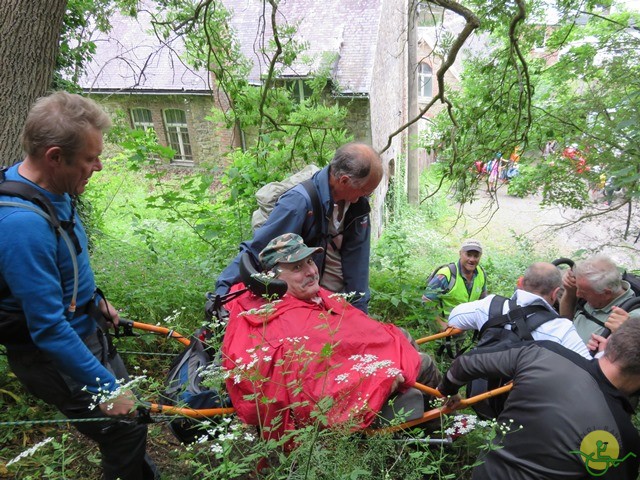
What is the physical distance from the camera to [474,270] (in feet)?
14.9

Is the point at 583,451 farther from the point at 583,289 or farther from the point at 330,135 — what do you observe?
the point at 330,135

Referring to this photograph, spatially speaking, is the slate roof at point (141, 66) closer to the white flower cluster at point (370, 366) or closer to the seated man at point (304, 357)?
the seated man at point (304, 357)

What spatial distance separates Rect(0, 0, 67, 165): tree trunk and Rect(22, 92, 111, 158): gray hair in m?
1.60

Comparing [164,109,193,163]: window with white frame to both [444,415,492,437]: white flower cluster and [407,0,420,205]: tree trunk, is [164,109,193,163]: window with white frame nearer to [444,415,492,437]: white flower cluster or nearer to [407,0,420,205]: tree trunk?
[407,0,420,205]: tree trunk

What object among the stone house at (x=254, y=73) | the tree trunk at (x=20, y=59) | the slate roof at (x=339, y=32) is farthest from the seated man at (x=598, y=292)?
the slate roof at (x=339, y=32)

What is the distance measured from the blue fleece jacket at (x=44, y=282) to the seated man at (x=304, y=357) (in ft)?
1.99

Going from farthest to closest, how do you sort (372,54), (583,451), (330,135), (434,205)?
(434,205) < (372,54) < (330,135) < (583,451)

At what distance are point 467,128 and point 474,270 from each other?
1615 mm

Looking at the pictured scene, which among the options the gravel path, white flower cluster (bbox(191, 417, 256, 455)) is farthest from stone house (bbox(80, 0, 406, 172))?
white flower cluster (bbox(191, 417, 256, 455))

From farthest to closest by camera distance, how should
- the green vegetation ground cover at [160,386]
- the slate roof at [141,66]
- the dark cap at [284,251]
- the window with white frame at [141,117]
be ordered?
the window with white frame at [141,117], the slate roof at [141,66], the dark cap at [284,251], the green vegetation ground cover at [160,386]

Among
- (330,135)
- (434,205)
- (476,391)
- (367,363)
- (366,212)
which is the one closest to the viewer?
(367,363)

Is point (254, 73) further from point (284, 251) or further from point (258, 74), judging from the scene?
point (284, 251)

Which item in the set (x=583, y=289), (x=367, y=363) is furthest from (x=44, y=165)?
(x=583, y=289)

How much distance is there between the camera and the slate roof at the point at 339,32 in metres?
12.4
